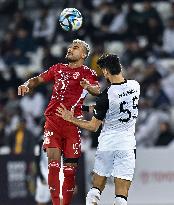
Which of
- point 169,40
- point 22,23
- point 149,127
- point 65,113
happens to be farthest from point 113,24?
point 65,113

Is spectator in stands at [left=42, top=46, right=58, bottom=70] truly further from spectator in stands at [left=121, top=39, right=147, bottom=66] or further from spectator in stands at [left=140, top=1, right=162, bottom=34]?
spectator in stands at [left=140, top=1, right=162, bottom=34]

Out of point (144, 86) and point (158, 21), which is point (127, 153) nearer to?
point (144, 86)

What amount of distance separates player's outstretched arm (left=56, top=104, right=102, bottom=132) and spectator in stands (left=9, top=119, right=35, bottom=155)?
6.37m

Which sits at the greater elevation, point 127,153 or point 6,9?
point 6,9

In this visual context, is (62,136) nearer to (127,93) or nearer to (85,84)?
(85,84)

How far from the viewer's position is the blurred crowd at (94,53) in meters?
19.0

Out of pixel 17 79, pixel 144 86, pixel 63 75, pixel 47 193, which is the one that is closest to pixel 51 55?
pixel 17 79

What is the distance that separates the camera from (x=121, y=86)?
11.2 meters

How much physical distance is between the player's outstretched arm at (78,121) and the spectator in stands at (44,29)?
36.1ft

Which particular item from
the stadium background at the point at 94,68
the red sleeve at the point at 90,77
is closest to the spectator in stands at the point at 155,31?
the stadium background at the point at 94,68

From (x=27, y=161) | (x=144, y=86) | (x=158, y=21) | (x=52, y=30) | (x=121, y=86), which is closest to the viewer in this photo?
(x=121, y=86)

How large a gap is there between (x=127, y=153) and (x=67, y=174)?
3.31 ft

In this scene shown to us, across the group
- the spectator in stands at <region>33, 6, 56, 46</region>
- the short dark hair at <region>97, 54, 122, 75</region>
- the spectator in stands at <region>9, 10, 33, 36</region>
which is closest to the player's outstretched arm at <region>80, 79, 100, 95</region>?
the short dark hair at <region>97, 54, 122, 75</region>

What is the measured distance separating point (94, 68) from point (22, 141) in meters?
2.98
